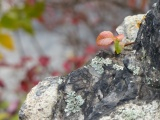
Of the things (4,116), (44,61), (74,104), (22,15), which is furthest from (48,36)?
(74,104)

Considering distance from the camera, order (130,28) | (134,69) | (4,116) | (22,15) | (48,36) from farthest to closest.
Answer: (48,36) → (22,15) → (4,116) → (130,28) → (134,69)

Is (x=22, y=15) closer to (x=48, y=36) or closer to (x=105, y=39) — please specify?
(x=105, y=39)

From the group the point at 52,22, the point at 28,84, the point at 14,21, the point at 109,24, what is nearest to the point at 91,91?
the point at 14,21

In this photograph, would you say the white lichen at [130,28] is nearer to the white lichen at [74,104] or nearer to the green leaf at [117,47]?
the green leaf at [117,47]

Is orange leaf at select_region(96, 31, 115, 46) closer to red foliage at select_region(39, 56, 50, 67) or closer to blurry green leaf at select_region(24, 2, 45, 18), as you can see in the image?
blurry green leaf at select_region(24, 2, 45, 18)

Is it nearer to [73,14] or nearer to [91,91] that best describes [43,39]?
[73,14]

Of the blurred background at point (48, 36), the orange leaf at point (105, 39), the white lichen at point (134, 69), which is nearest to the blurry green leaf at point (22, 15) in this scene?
the blurred background at point (48, 36)
